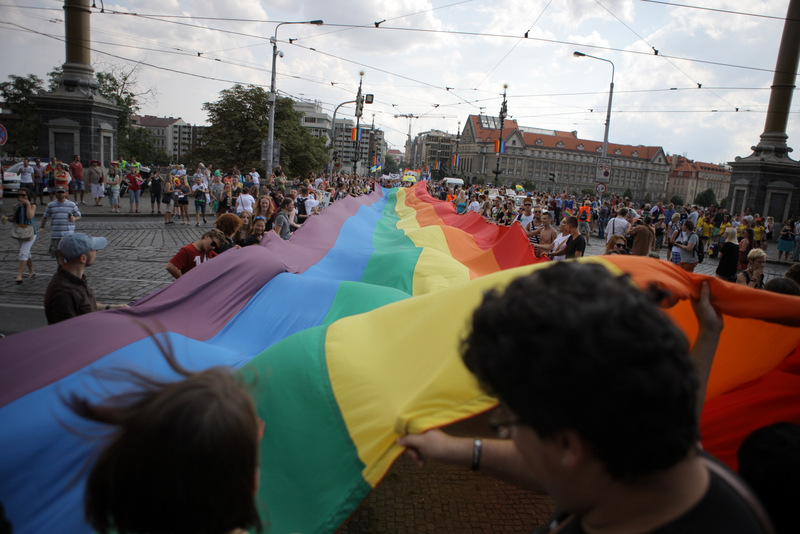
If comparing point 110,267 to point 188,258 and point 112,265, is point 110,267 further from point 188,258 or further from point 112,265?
point 188,258

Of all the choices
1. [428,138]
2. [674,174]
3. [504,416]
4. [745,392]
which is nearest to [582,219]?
[745,392]

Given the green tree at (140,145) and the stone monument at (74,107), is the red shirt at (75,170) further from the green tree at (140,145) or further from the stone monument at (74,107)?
the green tree at (140,145)

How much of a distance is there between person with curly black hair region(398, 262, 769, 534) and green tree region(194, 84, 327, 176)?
146 feet

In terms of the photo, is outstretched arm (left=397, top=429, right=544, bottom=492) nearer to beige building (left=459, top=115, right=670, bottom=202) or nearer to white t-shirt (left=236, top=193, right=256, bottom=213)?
white t-shirt (left=236, top=193, right=256, bottom=213)

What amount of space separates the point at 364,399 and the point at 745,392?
6.33ft

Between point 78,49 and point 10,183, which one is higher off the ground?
point 78,49

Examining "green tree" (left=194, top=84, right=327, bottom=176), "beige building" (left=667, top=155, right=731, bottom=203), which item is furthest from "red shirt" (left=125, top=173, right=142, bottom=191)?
"beige building" (left=667, top=155, right=731, bottom=203)

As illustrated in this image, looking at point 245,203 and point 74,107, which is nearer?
point 245,203

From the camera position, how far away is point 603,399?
0.93m

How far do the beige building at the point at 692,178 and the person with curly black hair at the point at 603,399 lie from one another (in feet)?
482

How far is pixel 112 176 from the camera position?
19.0 m

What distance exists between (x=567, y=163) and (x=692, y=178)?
3288 centimetres

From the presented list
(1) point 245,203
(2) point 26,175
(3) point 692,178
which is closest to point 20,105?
(2) point 26,175

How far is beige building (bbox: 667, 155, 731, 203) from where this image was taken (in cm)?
13000
